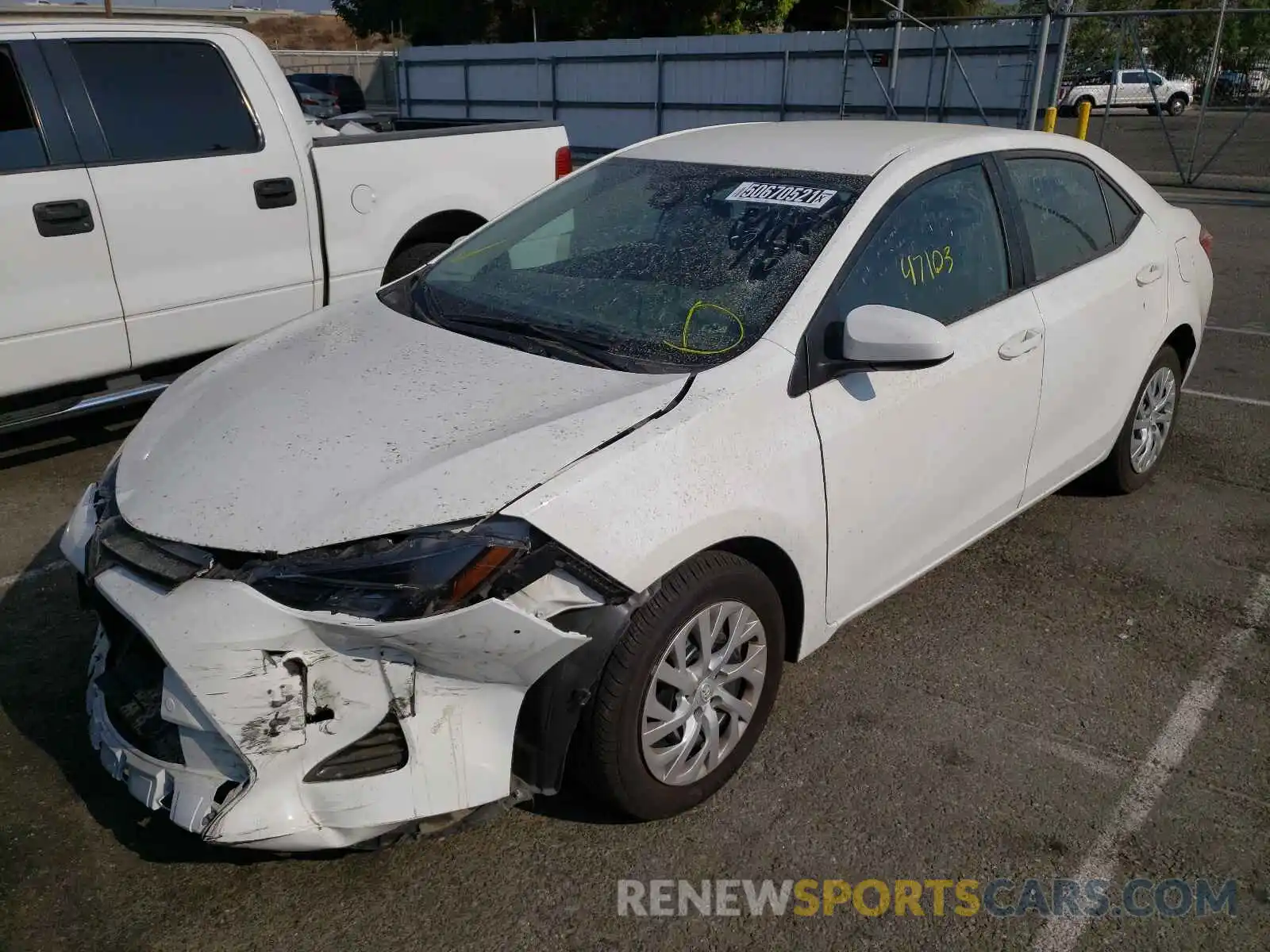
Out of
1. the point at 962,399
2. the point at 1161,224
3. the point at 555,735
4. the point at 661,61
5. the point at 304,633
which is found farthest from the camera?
the point at 661,61

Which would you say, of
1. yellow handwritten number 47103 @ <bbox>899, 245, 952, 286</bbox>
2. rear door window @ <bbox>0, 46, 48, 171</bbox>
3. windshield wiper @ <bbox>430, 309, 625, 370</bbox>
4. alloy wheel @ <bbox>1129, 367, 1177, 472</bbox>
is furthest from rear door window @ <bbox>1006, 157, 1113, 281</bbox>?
rear door window @ <bbox>0, 46, 48, 171</bbox>

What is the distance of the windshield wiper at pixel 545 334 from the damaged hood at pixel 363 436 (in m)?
0.06

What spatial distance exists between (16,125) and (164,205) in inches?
25.8

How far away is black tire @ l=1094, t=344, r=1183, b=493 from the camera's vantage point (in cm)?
453

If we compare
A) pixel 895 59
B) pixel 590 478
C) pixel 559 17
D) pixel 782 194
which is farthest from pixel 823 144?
pixel 559 17

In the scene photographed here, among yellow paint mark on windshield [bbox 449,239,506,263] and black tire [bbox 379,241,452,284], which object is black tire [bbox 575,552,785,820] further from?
black tire [bbox 379,241,452,284]

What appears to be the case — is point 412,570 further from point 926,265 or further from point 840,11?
point 840,11

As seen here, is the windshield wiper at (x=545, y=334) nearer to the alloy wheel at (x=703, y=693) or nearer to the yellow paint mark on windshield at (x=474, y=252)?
the yellow paint mark on windshield at (x=474, y=252)

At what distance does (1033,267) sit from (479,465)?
2.31m

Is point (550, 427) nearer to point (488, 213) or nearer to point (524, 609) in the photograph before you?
point (524, 609)

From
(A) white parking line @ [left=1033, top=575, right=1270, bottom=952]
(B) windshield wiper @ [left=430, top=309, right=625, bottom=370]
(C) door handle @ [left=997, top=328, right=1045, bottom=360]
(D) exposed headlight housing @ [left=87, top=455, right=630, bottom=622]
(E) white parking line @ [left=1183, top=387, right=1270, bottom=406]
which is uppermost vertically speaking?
(B) windshield wiper @ [left=430, top=309, right=625, bottom=370]

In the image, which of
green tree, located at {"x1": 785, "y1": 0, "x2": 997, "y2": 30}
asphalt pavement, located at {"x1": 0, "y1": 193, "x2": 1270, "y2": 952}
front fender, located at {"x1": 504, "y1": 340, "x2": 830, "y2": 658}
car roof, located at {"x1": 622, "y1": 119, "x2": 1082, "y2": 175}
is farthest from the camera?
green tree, located at {"x1": 785, "y1": 0, "x2": 997, "y2": 30}

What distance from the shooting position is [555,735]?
2.50 m

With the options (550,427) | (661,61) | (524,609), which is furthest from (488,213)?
(661,61)
